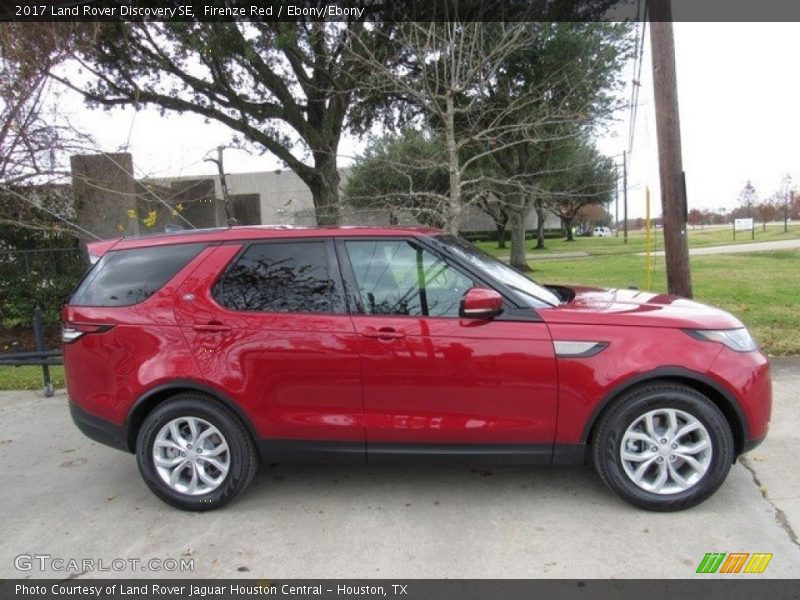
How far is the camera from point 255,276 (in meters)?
3.67

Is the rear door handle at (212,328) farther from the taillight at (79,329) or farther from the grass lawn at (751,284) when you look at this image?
the grass lawn at (751,284)

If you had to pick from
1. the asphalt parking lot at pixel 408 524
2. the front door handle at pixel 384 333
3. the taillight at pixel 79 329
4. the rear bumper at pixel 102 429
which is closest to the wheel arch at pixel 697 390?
the asphalt parking lot at pixel 408 524

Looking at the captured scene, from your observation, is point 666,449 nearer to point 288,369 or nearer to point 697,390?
point 697,390

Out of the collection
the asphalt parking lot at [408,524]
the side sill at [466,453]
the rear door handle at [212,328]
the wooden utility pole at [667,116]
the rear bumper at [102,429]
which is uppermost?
the wooden utility pole at [667,116]

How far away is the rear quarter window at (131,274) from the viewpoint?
12.2 ft

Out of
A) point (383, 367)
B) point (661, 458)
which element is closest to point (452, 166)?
point (383, 367)

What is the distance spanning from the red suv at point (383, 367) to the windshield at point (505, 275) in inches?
0.8

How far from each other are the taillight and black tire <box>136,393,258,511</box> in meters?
0.62

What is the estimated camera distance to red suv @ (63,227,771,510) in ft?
10.8

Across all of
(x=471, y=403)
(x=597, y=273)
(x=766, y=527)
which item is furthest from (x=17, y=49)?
(x=597, y=273)

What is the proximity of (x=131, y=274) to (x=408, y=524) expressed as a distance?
235cm

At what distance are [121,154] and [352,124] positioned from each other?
21.9 feet

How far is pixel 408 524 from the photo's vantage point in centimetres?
336
